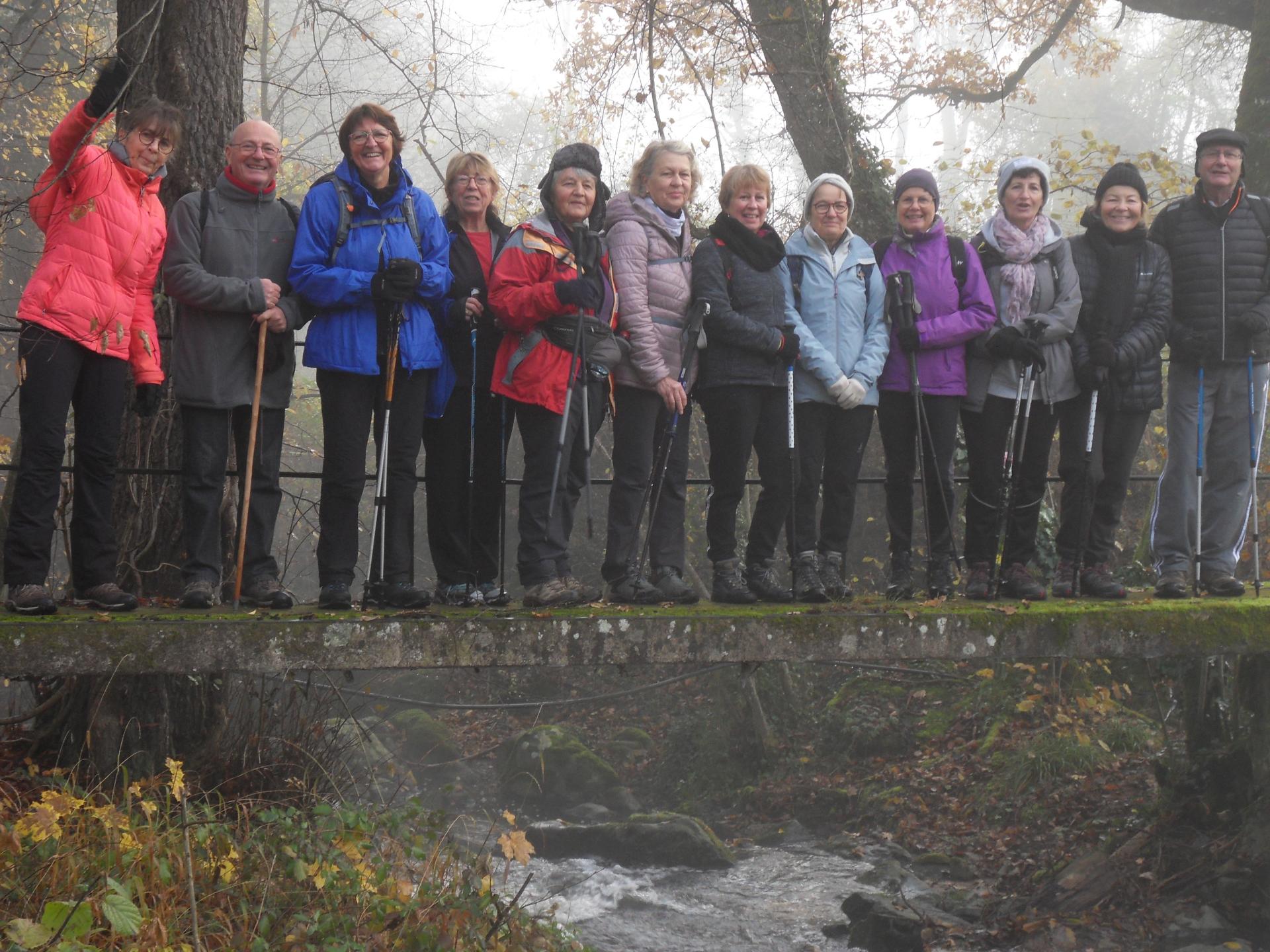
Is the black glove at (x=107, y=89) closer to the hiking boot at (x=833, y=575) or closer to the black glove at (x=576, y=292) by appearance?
the black glove at (x=576, y=292)

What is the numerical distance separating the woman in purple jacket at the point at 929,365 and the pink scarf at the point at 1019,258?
0.13m

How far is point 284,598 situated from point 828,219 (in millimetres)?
3075

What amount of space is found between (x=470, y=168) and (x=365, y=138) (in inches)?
26.7

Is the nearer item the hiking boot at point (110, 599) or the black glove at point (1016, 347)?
the hiking boot at point (110, 599)

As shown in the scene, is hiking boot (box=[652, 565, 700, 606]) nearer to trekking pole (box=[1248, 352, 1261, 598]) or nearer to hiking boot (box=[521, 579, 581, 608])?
hiking boot (box=[521, 579, 581, 608])

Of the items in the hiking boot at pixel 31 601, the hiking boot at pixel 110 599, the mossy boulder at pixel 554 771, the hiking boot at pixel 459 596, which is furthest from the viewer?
the mossy boulder at pixel 554 771

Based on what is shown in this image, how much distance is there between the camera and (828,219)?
5457 mm

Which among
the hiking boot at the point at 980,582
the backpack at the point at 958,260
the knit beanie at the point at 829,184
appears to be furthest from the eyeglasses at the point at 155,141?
the hiking boot at the point at 980,582

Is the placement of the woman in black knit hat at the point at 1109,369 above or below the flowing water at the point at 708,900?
above

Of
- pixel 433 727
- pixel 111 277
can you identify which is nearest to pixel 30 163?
pixel 433 727

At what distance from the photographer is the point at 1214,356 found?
562cm

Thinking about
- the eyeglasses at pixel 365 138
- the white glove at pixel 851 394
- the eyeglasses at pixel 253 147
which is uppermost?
the eyeglasses at pixel 365 138

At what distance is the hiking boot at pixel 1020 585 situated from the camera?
5.37m

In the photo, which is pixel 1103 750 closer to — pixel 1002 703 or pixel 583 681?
pixel 1002 703
